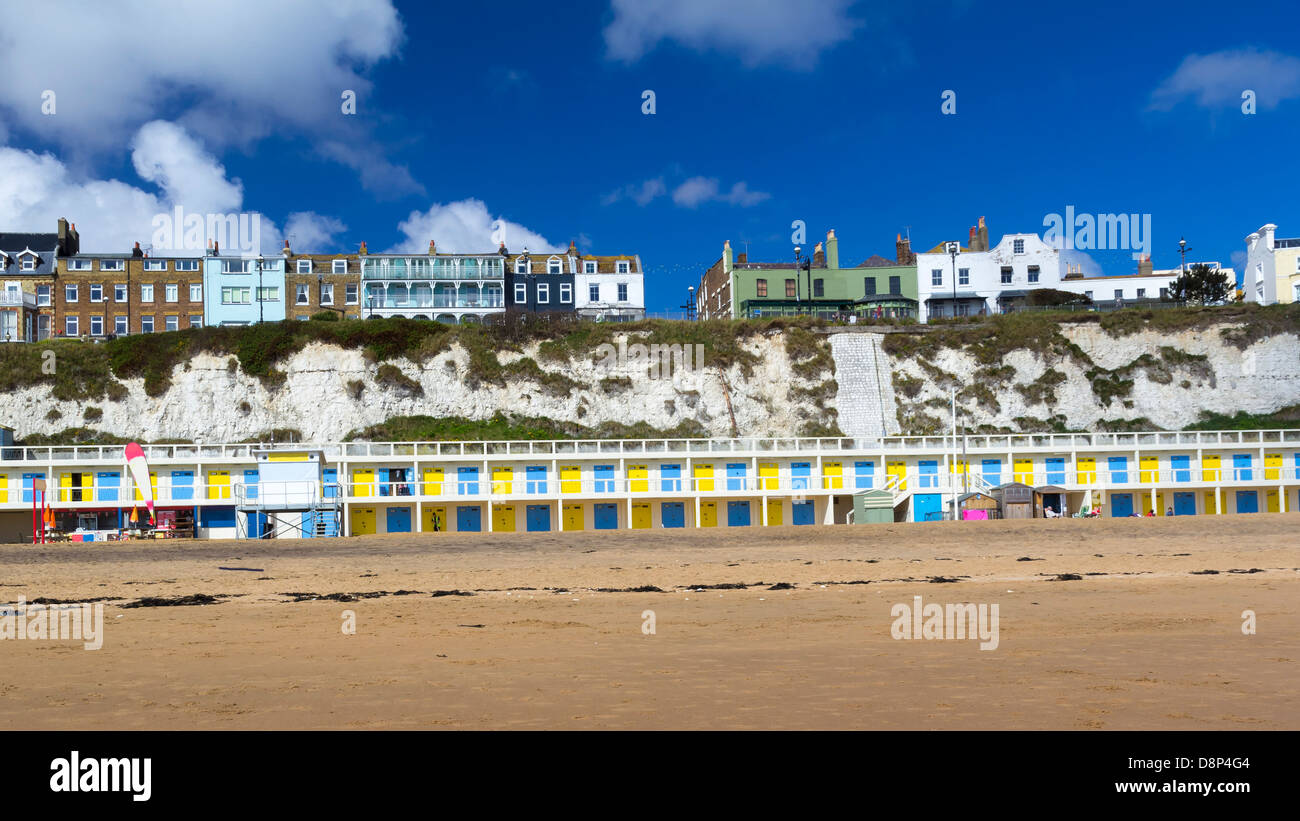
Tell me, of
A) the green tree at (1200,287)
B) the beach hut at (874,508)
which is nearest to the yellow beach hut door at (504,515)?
the beach hut at (874,508)

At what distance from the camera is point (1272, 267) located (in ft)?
247

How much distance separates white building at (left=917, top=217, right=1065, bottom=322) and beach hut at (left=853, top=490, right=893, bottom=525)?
116 ft

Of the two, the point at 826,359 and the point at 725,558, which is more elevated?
the point at 826,359

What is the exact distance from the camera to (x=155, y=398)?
52219 millimetres

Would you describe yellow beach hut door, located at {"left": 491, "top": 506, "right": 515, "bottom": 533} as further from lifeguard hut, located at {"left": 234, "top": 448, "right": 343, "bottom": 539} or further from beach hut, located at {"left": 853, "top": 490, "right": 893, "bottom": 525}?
beach hut, located at {"left": 853, "top": 490, "right": 893, "bottom": 525}

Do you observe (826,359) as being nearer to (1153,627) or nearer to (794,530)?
(794,530)

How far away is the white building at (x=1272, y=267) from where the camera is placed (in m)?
73.2

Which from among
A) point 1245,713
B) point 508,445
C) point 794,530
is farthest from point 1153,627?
point 508,445

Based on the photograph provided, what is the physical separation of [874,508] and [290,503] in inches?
907

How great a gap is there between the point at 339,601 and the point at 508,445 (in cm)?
2280

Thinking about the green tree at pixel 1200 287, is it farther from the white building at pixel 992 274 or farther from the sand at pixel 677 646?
the sand at pixel 677 646

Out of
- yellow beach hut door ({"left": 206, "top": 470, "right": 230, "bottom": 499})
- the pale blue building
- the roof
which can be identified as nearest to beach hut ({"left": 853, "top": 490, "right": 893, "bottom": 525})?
yellow beach hut door ({"left": 206, "top": 470, "right": 230, "bottom": 499})

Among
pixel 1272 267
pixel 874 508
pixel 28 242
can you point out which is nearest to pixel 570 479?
pixel 874 508

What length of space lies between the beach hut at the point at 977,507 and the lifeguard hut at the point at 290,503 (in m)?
24.5
